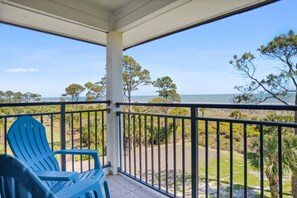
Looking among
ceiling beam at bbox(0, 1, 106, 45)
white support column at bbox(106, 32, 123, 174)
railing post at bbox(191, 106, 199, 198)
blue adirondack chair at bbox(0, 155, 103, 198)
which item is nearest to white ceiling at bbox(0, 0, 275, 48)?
ceiling beam at bbox(0, 1, 106, 45)

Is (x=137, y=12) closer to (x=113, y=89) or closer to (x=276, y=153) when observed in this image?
(x=113, y=89)

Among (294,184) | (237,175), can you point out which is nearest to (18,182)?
(294,184)

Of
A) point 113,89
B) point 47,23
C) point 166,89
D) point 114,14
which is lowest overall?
point 113,89

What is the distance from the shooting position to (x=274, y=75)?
205 inches

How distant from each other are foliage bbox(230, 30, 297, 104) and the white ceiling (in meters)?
3.27

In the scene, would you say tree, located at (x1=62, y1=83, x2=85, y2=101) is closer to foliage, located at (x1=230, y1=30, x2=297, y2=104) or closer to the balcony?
the balcony

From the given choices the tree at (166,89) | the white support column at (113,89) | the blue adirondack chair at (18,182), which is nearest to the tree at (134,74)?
the tree at (166,89)

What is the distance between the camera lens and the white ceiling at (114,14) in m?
2.18

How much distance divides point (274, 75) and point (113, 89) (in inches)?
179

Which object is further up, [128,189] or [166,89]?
[166,89]

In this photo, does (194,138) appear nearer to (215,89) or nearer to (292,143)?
(292,143)

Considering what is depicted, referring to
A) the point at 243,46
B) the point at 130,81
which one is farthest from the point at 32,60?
the point at 243,46

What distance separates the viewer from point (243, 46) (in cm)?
1115

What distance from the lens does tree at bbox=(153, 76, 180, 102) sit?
9.32m
